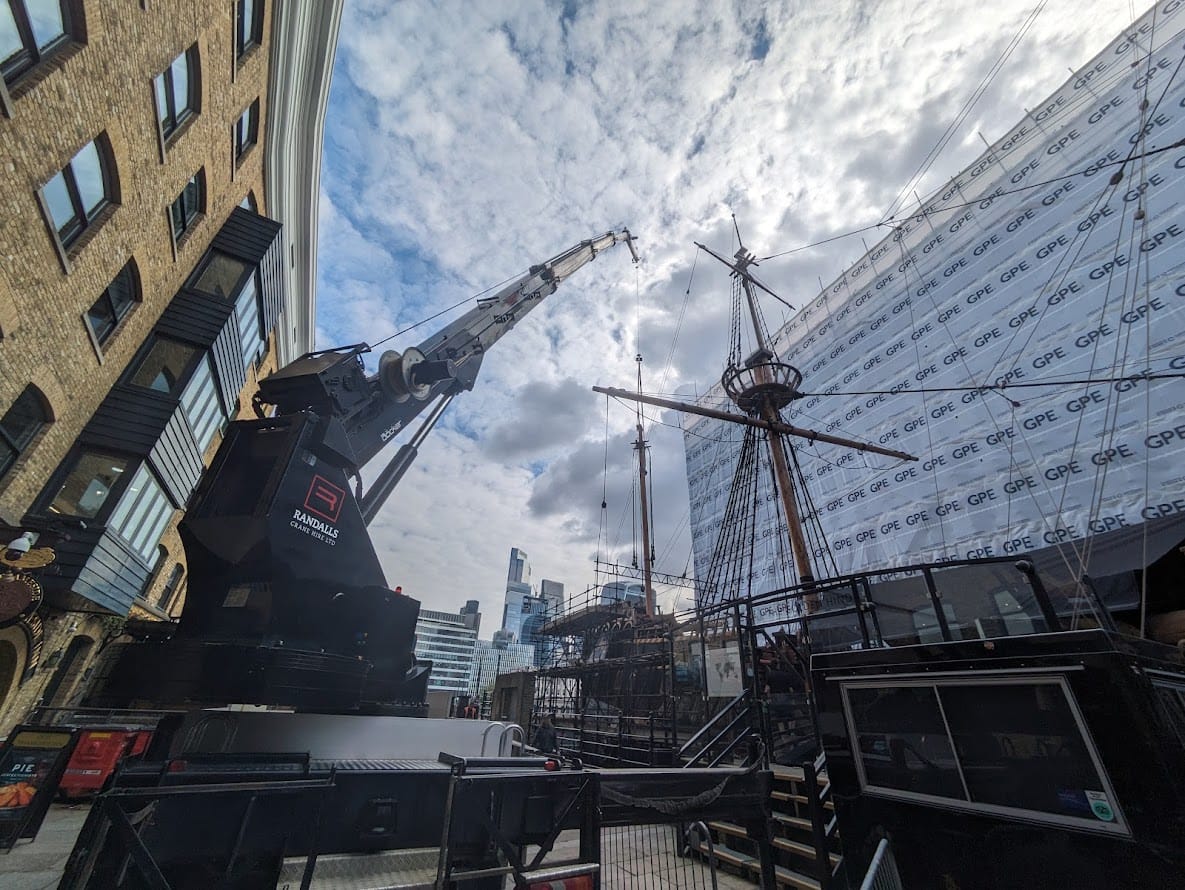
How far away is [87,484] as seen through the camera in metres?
8.98

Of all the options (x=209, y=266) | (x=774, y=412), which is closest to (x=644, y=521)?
(x=774, y=412)

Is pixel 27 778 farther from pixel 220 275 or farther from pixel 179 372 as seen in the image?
pixel 220 275

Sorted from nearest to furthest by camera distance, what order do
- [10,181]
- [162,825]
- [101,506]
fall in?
[162,825] → [10,181] → [101,506]

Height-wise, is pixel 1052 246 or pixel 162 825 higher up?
pixel 1052 246

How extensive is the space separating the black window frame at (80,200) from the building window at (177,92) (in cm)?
162

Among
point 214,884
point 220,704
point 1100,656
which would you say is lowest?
point 214,884

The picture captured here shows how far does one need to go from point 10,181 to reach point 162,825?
8.61m

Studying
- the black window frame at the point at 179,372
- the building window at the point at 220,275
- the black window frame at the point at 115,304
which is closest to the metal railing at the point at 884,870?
the black window frame at the point at 115,304

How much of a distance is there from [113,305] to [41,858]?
8967 millimetres

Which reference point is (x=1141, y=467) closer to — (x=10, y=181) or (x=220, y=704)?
(x=220, y=704)

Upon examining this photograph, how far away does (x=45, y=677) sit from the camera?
9.68 metres

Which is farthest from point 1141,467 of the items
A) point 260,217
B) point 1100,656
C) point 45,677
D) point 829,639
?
point 45,677

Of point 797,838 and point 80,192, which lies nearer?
point 797,838

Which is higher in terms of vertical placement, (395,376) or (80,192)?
(80,192)
